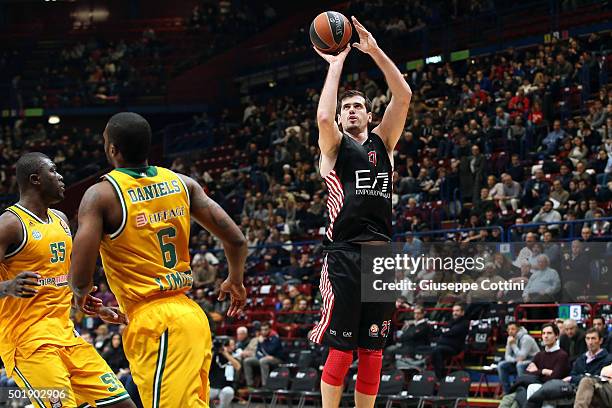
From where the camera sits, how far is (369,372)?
763cm

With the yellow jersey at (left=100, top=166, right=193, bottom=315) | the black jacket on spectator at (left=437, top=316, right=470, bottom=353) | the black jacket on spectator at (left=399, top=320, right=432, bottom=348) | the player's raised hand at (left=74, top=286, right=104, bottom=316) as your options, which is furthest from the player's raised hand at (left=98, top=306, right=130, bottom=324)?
the black jacket on spectator at (left=399, top=320, right=432, bottom=348)

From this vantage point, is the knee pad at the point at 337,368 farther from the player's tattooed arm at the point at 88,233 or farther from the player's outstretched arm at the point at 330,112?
the player's tattooed arm at the point at 88,233

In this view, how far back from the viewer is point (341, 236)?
7.69 metres

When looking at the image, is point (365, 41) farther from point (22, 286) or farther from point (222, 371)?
point (222, 371)

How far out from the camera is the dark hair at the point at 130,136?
5.57 m

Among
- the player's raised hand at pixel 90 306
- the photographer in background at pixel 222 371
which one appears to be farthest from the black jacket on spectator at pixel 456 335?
→ the player's raised hand at pixel 90 306

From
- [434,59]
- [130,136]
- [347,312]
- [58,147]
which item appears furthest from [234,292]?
[58,147]

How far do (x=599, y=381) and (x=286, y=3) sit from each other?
28913 millimetres

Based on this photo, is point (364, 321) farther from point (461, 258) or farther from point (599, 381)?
point (461, 258)

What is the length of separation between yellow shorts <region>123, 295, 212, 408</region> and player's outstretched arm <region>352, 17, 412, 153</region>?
288cm

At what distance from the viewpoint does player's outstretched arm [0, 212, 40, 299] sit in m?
6.76

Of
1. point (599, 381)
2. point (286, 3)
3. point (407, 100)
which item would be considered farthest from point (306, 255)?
point (286, 3)

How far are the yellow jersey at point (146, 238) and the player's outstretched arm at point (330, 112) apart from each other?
6.69 ft

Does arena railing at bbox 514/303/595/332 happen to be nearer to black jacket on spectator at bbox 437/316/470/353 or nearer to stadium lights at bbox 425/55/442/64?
black jacket on spectator at bbox 437/316/470/353
